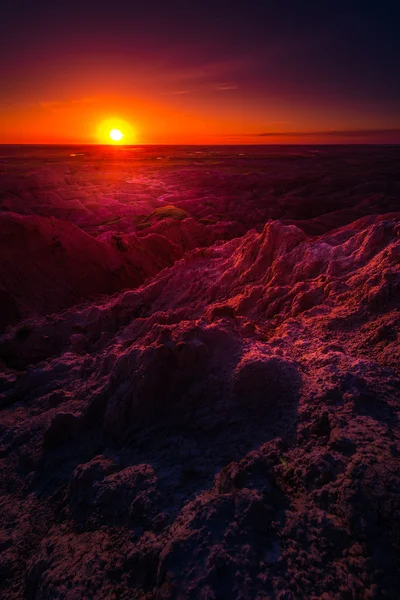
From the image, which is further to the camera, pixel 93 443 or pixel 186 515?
pixel 93 443

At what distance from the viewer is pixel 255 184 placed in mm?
52094

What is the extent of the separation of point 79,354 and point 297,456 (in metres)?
7.06

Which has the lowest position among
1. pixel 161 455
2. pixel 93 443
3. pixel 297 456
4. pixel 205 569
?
pixel 93 443

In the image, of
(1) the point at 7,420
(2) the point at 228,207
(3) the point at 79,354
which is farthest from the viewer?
(2) the point at 228,207

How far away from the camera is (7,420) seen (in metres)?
6.96

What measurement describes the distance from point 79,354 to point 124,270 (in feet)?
31.3

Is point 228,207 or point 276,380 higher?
point 276,380

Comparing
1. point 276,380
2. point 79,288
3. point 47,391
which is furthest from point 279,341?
point 79,288

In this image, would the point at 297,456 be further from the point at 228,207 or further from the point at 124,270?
the point at 228,207

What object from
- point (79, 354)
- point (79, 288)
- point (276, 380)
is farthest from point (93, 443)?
point (79, 288)

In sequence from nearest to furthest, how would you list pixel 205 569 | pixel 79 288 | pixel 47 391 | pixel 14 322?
pixel 205 569 < pixel 47 391 < pixel 14 322 < pixel 79 288

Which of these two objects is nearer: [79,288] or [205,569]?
[205,569]

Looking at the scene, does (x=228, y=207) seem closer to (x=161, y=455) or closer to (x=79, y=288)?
(x=79, y=288)

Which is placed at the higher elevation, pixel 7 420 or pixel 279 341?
pixel 279 341
